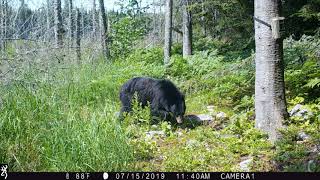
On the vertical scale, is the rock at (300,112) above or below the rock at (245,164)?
above

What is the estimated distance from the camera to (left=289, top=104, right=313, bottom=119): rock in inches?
221

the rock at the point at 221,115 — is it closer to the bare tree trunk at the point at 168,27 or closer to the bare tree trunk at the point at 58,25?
the bare tree trunk at the point at 168,27

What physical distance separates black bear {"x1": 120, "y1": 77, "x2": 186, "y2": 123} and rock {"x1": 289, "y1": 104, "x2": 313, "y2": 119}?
173 centimetres

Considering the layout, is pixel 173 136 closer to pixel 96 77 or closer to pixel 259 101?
pixel 259 101

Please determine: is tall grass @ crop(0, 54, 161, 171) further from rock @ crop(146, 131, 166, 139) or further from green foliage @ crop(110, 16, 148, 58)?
green foliage @ crop(110, 16, 148, 58)

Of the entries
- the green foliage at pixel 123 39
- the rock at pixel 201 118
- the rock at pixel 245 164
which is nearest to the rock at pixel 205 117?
the rock at pixel 201 118

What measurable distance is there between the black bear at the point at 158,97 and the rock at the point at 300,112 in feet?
5.67

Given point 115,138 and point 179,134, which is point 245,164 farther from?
point 179,134

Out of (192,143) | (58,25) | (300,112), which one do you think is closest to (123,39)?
A: (58,25)

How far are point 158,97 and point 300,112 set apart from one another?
7.67 feet

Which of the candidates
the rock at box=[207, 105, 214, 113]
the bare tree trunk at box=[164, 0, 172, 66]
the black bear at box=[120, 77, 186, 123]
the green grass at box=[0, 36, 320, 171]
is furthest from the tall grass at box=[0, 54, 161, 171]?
the bare tree trunk at box=[164, 0, 172, 66]

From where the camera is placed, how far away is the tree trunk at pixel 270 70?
5.29 metres

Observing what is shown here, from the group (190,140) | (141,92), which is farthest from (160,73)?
(190,140)

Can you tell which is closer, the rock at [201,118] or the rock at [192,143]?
the rock at [192,143]
